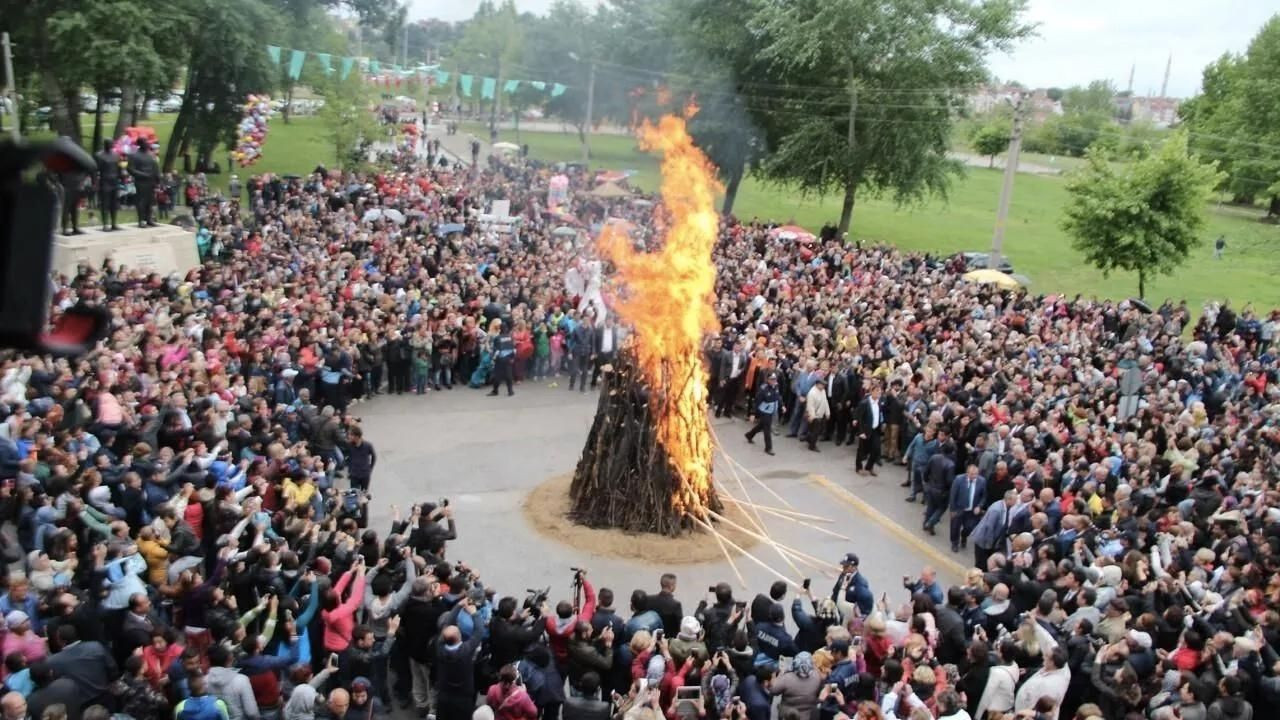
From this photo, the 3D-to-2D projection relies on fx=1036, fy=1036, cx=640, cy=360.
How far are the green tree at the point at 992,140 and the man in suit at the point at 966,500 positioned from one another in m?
64.9

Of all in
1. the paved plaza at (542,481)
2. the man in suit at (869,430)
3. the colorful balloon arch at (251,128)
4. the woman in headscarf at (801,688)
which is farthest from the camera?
the colorful balloon arch at (251,128)

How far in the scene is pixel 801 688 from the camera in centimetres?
804

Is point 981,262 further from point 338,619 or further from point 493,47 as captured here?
point 493,47

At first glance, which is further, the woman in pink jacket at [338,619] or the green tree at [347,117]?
the green tree at [347,117]

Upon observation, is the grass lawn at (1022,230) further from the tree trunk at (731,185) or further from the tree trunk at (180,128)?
the tree trunk at (180,128)

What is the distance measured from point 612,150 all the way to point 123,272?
37051mm

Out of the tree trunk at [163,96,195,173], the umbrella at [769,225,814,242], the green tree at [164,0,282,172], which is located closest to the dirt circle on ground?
the umbrella at [769,225,814,242]

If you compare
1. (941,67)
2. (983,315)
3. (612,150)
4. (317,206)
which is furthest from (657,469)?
(612,150)

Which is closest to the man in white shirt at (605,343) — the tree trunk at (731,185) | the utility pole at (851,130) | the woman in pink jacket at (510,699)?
the woman in pink jacket at (510,699)

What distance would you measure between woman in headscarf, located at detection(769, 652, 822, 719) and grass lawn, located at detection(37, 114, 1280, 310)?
71.8 ft

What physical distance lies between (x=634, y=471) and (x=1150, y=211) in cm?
2072

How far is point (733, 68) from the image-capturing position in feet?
116

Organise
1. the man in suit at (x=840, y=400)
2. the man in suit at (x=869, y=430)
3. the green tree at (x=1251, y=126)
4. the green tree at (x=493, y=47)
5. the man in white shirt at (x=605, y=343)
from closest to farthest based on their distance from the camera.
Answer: the man in suit at (x=869, y=430), the man in suit at (x=840, y=400), the man in white shirt at (x=605, y=343), the green tree at (x=1251, y=126), the green tree at (x=493, y=47)

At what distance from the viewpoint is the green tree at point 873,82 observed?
31828mm
